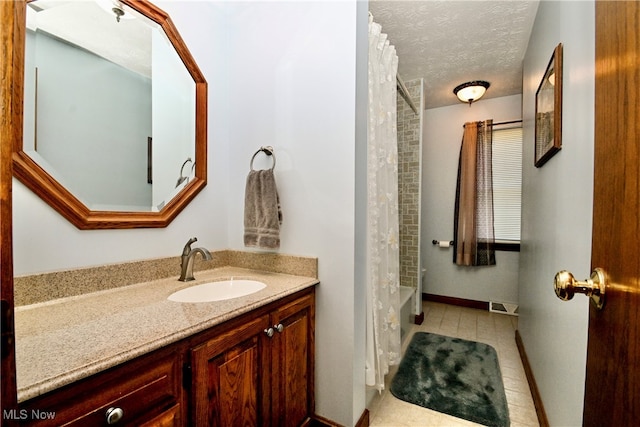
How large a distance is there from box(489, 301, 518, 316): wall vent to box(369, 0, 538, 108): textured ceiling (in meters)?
2.47

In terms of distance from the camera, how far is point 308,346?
1370 mm

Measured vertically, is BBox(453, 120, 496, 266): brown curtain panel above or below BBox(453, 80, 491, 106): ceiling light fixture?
below

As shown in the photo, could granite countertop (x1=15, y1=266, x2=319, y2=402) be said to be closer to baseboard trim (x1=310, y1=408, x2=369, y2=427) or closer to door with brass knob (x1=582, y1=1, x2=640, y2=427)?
baseboard trim (x1=310, y1=408, x2=369, y2=427)

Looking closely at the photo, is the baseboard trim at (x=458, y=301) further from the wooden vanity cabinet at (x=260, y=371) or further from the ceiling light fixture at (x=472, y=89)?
the wooden vanity cabinet at (x=260, y=371)

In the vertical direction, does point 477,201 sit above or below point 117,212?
above

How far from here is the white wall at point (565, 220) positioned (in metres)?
0.98

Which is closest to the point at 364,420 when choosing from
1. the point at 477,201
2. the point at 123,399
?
the point at 123,399

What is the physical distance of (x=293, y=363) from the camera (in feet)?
4.17

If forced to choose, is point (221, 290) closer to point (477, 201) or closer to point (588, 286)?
point (588, 286)

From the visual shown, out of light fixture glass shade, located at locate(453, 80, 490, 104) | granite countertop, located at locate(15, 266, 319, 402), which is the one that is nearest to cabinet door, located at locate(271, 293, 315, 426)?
granite countertop, located at locate(15, 266, 319, 402)

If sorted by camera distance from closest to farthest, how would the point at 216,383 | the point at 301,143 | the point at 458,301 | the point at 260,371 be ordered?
the point at 216,383, the point at 260,371, the point at 301,143, the point at 458,301

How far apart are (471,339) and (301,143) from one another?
2.41m

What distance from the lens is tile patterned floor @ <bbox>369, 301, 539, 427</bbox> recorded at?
1567 millimetres

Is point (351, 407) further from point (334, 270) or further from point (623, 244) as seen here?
point (623, 244)
